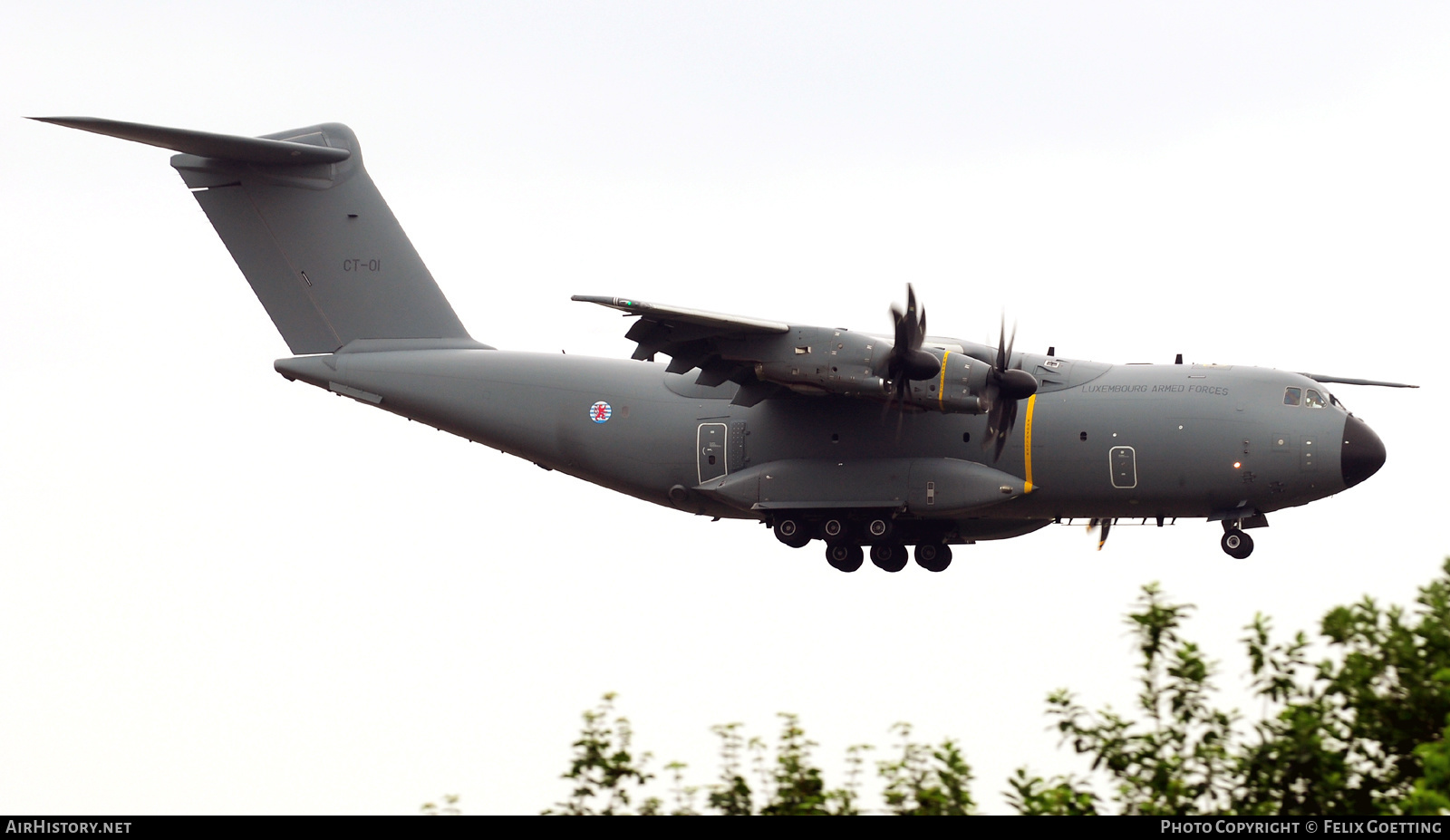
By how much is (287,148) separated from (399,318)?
3401 millimetres

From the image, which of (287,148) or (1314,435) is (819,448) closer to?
(1314,435)

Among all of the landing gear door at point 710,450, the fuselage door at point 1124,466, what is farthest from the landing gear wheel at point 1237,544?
the landing gear door at point 710,450

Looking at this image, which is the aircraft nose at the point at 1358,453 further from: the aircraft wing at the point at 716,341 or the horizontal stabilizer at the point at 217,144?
the horizontal stabilizer at the point at 217,144

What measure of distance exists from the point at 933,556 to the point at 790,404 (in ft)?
12.4

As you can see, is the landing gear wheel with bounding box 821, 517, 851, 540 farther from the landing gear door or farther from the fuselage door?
the fuselage door

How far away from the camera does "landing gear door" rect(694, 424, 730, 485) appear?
24828mm

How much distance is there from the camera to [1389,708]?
11031 mm

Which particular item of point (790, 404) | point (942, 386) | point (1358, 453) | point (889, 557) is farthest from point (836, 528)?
point (1358, 453)

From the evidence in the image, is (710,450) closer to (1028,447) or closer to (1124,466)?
(1028,447)

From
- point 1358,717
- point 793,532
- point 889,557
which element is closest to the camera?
point 1358,717

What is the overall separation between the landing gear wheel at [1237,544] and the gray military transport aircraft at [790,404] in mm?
42

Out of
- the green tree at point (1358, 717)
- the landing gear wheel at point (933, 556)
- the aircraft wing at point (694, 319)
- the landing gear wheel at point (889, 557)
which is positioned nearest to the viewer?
the green tree at point (1358, 717)

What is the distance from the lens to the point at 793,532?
25.1 meters

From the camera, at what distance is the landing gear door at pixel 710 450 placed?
977 inches
